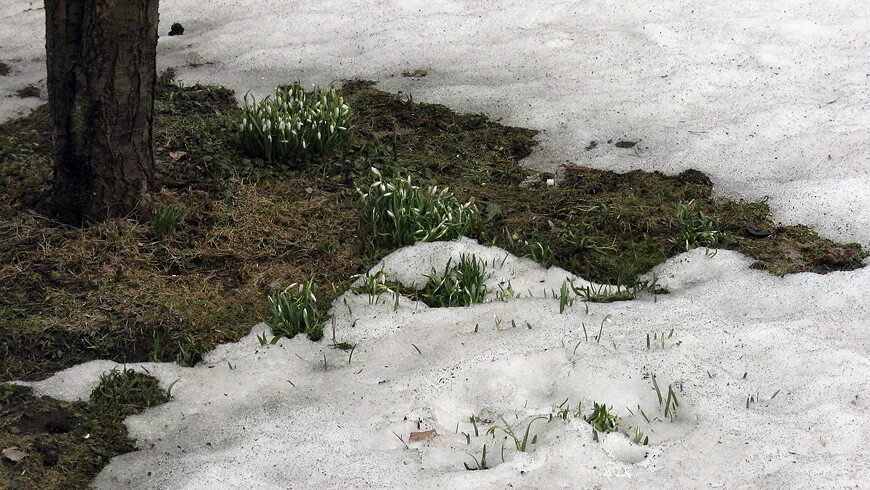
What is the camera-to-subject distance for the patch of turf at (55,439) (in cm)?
329

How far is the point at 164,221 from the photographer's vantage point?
4.68m

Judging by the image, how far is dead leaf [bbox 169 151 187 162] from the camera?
5328mm

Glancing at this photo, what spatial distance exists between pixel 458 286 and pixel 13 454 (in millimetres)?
1942

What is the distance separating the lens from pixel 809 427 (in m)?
3.37

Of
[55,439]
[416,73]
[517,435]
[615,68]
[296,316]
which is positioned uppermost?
[615,68]

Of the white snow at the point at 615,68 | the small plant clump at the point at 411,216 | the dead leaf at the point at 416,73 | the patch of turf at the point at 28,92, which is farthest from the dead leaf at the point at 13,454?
the dead leaf at the point at 416,73

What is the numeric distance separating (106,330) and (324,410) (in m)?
1.10

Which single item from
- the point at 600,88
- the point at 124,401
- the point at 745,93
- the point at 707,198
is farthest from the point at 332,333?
the point at 745,93

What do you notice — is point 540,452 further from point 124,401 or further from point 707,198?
point 707,198

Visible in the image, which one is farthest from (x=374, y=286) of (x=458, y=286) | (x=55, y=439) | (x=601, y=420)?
(x=55, y=439)

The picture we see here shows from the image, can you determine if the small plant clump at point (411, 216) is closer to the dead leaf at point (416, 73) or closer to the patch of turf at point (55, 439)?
the patch of turf at point (55, 439)

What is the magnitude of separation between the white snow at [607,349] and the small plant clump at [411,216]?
10cm

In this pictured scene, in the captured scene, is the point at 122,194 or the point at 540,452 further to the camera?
the point at 122,194

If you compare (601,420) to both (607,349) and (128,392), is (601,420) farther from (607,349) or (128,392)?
(128,392)
